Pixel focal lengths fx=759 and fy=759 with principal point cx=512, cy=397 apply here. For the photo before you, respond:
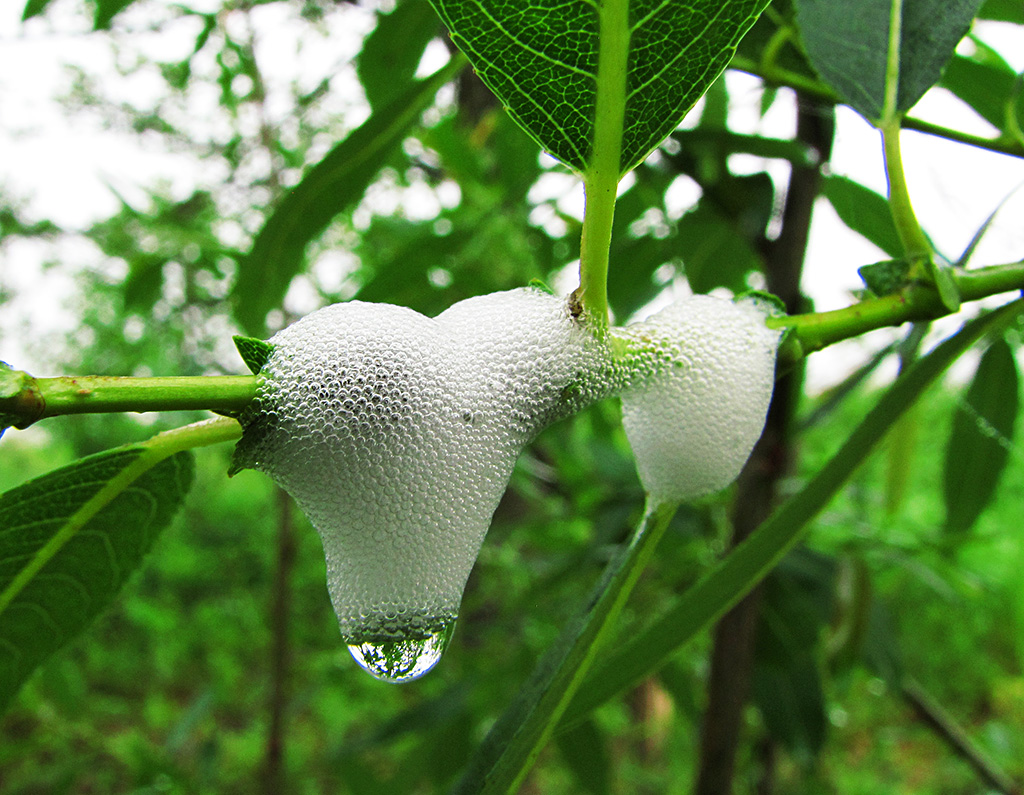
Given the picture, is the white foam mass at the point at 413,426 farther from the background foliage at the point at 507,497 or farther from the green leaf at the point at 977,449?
the green leaf at the point at 977,449

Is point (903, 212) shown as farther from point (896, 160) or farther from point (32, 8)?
point (32, 8)

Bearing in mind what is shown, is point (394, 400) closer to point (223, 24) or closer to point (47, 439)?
point (223, 24)

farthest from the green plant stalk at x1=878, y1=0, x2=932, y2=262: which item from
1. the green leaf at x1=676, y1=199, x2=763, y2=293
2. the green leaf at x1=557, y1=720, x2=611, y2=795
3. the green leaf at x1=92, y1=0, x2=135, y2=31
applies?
the green leaf at x1=557, y1=720, x2=611, y2=795

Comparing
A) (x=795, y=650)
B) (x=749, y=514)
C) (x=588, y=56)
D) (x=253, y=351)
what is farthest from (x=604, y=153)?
(x=795, y=650)

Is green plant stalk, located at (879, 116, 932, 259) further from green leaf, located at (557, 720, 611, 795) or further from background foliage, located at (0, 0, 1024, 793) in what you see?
green leaf, located at (557, 720, 611, 795)

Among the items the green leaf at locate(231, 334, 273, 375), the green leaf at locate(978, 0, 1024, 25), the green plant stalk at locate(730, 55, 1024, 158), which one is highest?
the green leaf at locate(978, 0, 1024, 25)

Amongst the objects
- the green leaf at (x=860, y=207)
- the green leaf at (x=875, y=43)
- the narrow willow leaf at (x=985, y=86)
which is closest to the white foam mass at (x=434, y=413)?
the green leaf at (x=875, y=43)
